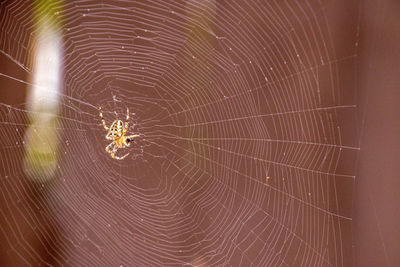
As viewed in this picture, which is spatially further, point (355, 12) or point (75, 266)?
point (75, 266)

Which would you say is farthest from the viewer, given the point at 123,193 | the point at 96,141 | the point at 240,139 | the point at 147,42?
the point at 96,141

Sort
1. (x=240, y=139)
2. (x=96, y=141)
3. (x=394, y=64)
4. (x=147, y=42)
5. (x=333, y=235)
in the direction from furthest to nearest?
(x=96, y=141)
(x=147, y=42)
(x=240, y=139)
(x=333, y=235)
(x=394, y=64)

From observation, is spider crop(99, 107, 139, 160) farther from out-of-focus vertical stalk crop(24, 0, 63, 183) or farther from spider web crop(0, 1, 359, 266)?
out-of-focus vertical stalk crop(24, 0, 63, 183)

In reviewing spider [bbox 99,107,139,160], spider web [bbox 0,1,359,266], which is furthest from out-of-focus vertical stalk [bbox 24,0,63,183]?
spider [bbox 99,107,139,160]

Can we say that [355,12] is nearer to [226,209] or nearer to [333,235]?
[333,235]

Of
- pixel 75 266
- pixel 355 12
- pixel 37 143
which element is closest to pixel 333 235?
pixel 355 12

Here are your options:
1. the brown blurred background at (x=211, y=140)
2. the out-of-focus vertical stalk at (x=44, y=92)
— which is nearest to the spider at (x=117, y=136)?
the brown blurred background at (x=211, y=140)
